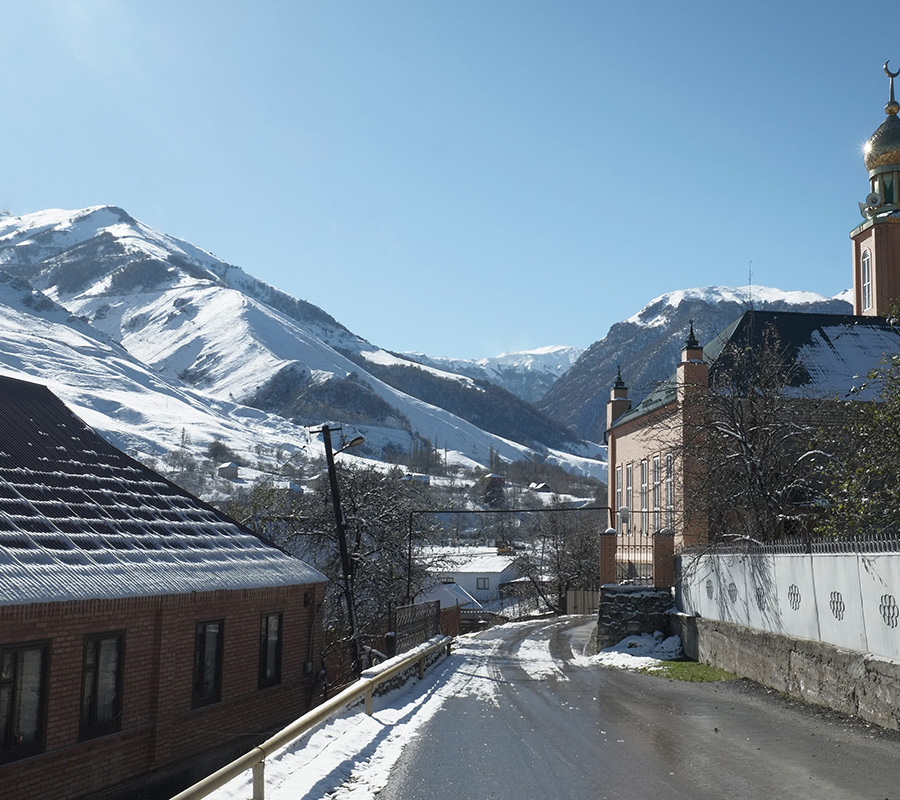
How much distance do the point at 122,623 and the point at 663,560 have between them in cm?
1826

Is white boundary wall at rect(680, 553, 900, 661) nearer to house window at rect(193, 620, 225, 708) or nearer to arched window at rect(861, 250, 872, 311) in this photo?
house window at rect(193, 620, 225, 708)

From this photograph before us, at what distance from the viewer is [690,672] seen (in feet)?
69.6

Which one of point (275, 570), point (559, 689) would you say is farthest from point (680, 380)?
point (275, 570)

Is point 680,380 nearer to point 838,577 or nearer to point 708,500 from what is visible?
point 708,500

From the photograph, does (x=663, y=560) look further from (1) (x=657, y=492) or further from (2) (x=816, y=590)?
(2) (x=816, y=590)

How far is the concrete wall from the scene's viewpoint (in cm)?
1241

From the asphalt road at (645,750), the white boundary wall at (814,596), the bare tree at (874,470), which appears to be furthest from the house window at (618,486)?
the bare tree at (874,470)

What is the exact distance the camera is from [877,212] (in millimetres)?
44000

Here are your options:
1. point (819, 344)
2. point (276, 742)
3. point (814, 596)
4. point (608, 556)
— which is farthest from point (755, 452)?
point (276, 742)

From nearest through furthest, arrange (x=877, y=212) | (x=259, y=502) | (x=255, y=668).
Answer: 1. (x=255, y=668)
2. (x=259, y=502)
3. (x=877, y=212)

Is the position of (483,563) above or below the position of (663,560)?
below

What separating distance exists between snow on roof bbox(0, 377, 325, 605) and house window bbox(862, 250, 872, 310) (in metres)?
34.7

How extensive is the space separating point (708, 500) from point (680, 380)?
7.79 meters

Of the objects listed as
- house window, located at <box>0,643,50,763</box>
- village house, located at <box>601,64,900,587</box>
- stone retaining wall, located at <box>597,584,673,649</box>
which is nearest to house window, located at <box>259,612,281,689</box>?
house window, located at <box>0,643,50,763</box>
